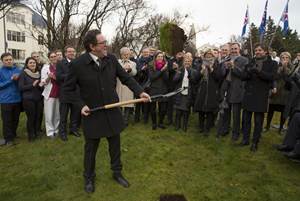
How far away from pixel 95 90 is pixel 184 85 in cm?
367

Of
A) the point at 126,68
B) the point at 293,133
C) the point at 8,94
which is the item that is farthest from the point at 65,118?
the point at 293,133

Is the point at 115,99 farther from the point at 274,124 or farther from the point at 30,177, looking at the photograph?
the point at 274,124

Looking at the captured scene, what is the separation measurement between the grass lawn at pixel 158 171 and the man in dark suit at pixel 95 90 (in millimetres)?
682

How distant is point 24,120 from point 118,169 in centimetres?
545

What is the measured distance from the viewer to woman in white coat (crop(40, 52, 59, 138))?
22.3 feet

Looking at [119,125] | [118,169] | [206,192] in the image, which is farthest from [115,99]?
[206,192]

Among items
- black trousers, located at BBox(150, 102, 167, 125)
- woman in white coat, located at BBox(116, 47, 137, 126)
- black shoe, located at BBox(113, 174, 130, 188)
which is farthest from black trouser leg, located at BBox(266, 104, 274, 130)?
black shoe, located at BBox(113, 174, 130, 188)

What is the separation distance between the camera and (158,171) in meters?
5.24

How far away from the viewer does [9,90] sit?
667cm

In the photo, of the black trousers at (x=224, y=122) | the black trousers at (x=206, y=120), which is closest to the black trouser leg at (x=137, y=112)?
the black trousers at (x=206, y=120)

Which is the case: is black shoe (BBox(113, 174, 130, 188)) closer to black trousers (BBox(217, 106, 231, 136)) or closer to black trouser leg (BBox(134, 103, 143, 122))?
black trousers (BBox(217, 106, 231, 136))

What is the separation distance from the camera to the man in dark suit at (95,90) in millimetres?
4160

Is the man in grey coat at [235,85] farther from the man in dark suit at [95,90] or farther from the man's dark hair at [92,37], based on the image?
the man's dark hair at [92,37]

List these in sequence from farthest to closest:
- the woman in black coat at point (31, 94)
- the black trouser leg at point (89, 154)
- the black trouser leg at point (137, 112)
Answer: the black trouser leg at point (137, 112) < the woman in black coat at point (31, 94) < the black trouser leg at point (89, 154)
